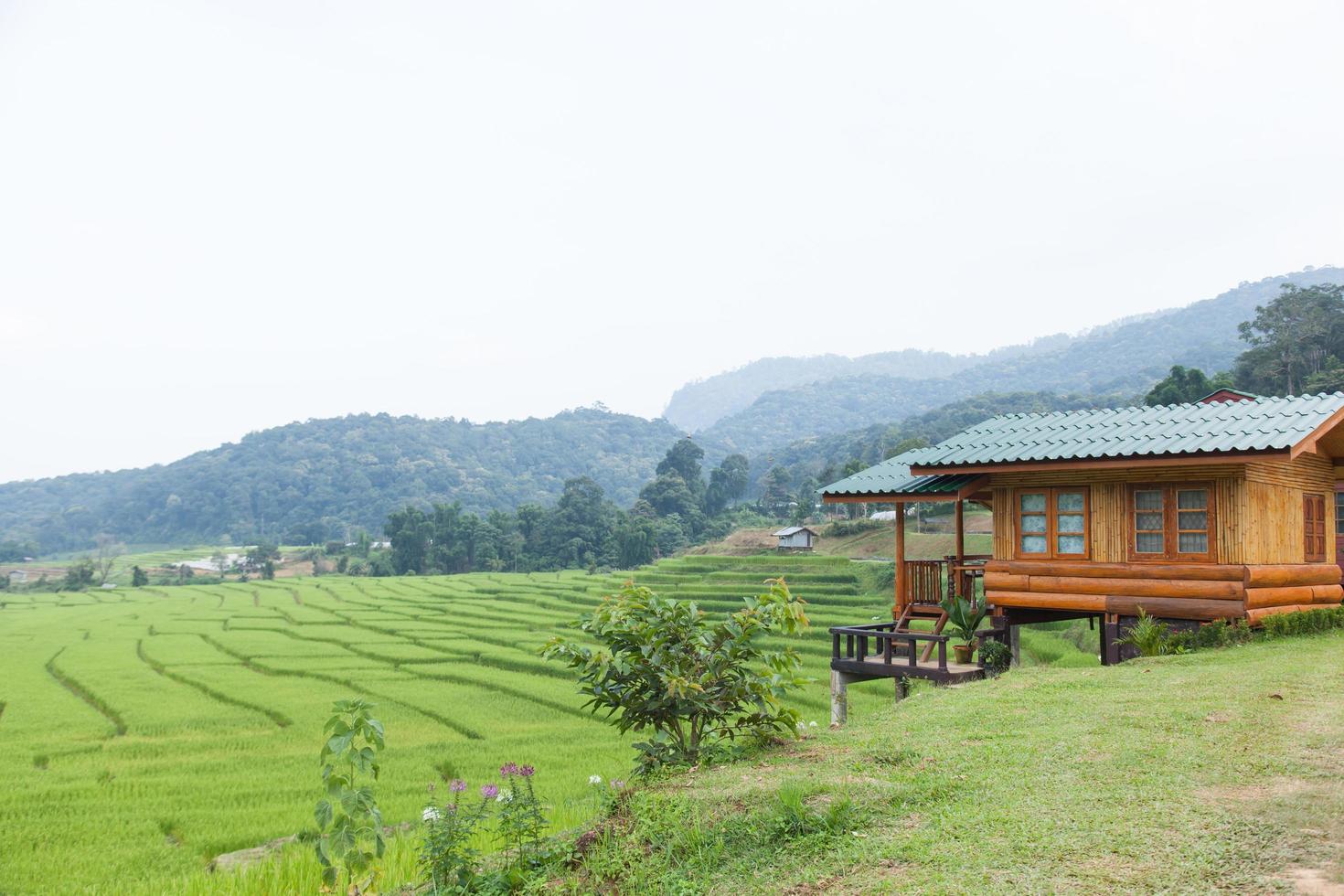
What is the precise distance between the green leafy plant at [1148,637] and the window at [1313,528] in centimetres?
430

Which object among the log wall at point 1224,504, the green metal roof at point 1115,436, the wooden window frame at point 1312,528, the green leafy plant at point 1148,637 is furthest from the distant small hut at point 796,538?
the green leafy plant at point 1148,637

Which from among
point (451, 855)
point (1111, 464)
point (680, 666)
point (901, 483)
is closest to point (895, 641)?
point (901, 483)

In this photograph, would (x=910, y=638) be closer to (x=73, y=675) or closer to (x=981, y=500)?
(x=981, y=500)

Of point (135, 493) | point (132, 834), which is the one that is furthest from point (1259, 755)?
point (135, 493)

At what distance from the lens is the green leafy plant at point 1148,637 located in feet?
42.8

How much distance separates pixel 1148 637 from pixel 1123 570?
3.79 ft

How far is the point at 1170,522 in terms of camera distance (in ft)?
45.1

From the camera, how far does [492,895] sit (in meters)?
6.20

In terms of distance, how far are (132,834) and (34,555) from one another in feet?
384

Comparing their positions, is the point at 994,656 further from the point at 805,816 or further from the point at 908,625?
the point at 805,816

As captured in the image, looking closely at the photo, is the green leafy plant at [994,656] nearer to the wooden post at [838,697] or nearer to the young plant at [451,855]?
the wooden post at [838,697]

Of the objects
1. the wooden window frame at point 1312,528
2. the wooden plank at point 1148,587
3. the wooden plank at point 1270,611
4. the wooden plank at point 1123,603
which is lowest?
the wooden plank at point 1270,611

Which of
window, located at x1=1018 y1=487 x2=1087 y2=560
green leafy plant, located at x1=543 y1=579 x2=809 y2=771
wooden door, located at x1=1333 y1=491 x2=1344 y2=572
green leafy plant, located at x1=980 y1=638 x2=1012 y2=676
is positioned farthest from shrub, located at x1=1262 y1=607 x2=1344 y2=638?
green leafy plant, located at x1=543 y1=579 x2=809 y2=771

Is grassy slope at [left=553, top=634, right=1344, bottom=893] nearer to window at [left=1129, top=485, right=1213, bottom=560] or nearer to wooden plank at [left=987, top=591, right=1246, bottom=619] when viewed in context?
wooden plank at [left=987, top=591, right=1246, bottom=619]
